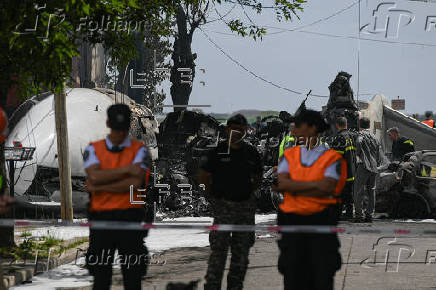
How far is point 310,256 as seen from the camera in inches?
261

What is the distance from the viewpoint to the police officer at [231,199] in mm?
8031

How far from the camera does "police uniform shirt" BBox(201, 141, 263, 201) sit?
8.05 metres

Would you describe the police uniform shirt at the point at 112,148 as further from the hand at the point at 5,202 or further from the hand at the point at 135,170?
the hand at the point at 5,202

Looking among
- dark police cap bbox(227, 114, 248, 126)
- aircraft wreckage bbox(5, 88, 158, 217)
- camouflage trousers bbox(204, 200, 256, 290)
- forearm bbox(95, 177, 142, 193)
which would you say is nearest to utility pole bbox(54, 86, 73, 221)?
aircraft wreckage bbox(5, 88, 158, 217)

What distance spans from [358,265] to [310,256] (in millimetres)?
4504

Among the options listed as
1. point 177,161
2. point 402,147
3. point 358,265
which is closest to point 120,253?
point 358,265

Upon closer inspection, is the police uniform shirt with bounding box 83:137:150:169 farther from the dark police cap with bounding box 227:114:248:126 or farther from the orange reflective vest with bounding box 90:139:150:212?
the dark police cap with bounding box 227:114:248:126

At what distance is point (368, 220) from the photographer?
16.4 meters

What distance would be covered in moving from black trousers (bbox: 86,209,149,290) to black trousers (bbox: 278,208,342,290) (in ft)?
3.78

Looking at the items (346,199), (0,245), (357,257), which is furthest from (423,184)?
(0,245)

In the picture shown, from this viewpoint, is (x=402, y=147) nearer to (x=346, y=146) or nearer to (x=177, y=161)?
(x=346, y=146)

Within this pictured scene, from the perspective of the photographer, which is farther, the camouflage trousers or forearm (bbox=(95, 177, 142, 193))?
the camouflage trousers

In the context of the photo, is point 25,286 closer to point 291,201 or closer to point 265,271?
point 265,271

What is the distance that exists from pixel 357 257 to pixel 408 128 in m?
17.0
